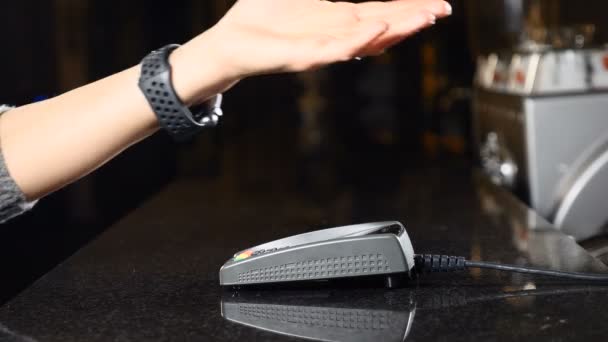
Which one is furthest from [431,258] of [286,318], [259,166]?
[259,166]

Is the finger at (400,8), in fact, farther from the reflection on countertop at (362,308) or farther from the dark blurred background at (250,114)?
the dark blurred background at (250,114)

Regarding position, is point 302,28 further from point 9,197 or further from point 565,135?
point 565,135

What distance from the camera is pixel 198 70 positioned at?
0.67 meters

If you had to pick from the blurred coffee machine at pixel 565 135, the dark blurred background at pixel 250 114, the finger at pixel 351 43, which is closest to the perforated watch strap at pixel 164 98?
the finger at pixel 351 43

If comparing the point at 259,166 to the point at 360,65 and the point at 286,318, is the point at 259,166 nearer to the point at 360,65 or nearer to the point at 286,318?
the point at 360,65

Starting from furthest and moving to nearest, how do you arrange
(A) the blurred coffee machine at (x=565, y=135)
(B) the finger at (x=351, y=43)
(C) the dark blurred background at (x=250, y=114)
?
1. (C) the dark blurred background at (x=250, y=114)
2. (A) the blurred coffee machine at (x=565, y=135)
3. (B) the finger at (x=351, y=43)

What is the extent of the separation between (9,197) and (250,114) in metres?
2.74

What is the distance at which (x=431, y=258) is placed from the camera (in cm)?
75

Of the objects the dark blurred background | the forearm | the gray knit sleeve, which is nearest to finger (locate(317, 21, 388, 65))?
the forearm

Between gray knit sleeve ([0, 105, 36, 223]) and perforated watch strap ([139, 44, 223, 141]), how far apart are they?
0.18 metres

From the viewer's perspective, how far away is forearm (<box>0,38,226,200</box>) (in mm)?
673

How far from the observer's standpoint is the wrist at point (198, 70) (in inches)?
26.1

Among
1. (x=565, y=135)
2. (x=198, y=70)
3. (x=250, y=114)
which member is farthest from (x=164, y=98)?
(x=250, y=114)

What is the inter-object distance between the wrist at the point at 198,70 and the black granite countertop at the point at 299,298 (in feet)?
0.66
